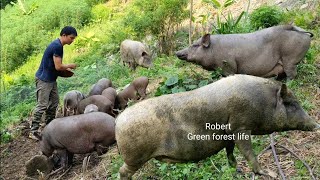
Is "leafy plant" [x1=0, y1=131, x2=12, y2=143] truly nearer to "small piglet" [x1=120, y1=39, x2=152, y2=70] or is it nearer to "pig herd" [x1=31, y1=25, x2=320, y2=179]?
"small piglet" [x1=120, y1=39, x2=152, y2=70]

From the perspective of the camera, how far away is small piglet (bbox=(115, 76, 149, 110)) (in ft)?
28.7

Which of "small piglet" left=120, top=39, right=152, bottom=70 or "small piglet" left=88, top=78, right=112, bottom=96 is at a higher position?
"small piglet" left=88, top=78, right=112, bottom=96

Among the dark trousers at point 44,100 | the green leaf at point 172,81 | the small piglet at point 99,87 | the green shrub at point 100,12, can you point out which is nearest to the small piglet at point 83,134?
the green leaf at point 172,81

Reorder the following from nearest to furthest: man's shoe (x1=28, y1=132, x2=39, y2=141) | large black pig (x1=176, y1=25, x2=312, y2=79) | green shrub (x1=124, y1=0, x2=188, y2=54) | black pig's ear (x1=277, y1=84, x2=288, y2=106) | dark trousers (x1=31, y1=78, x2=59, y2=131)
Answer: black pig's ear (x1=277, y1=84, x2=288, y2=106)
large black pig (x1=176, y1=25, x2=312, y2=79)
dark trousers (x1=31, y1=78, x2=59, y2=131)
man's shoe (x1=28, y1=132, x2=39, y2=141)
green shrub (x1=124, y1=0, x2=188, y2=54)

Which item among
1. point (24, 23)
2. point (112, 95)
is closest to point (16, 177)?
point (112, 95)

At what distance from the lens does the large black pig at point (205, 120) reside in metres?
4.29

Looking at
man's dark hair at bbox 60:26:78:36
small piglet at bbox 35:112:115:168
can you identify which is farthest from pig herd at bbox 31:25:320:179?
man's dark hair at bbox 60:26:78:36

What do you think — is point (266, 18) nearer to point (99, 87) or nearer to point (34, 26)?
point (99, 87)

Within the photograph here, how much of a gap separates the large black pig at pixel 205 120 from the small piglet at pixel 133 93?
14.0 ft

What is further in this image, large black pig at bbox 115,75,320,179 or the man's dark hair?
the man's dark hair

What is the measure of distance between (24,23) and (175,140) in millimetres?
21662

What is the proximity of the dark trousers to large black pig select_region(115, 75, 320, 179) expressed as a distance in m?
3.79

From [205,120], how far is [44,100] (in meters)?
4.34

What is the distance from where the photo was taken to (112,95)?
866 cm
